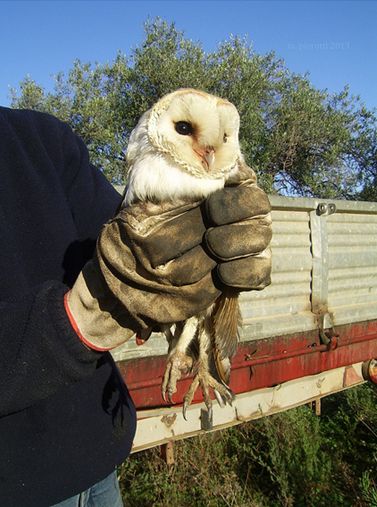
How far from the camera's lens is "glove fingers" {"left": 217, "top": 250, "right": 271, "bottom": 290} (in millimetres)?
1376

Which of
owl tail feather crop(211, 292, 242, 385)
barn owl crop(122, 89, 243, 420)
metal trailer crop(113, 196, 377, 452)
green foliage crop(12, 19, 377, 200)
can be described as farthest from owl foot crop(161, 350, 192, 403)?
green foliage crop(12, 19, 377, 200)

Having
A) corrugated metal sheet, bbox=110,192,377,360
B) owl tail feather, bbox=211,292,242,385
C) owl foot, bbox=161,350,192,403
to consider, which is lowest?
corrugated metal sheet, bbox=110,192,377,360

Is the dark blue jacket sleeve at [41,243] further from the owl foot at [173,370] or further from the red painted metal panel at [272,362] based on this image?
the red painted metal panel at [272,362]

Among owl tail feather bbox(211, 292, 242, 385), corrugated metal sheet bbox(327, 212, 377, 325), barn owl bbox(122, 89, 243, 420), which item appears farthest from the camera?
corrugated metal sheet bbox(327, 212, 377, 325)

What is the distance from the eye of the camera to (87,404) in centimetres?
168

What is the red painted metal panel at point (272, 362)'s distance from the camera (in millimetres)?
3254

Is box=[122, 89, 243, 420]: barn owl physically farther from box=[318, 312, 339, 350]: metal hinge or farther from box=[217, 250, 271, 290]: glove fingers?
box=[318, 312, 339, 350]: metal hinge

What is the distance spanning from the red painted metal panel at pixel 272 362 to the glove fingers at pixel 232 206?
2.09 m

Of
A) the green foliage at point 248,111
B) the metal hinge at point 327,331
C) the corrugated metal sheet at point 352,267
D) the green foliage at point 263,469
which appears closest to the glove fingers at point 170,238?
the green foliage at point 263,469

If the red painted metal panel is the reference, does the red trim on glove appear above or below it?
above

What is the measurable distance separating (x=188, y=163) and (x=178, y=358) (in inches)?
31.1

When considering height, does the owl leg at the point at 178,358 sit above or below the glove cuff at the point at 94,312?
below

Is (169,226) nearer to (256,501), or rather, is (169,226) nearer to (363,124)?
(256,501)

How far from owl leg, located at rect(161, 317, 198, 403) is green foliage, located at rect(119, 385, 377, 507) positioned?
2.14m
